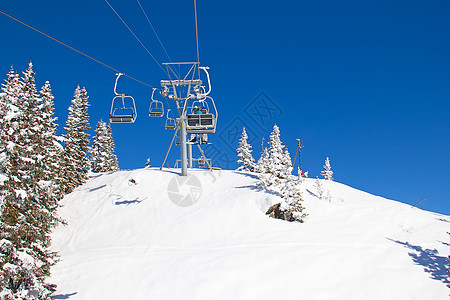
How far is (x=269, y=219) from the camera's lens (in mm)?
18141

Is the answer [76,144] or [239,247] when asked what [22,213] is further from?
[76,144]

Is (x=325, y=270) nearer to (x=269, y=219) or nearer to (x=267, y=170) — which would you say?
(x=269, y=219)

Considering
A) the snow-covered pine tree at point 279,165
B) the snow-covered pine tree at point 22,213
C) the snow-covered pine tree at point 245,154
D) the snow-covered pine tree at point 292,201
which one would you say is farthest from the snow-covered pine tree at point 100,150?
the snow-covered pine tree at point 292,201

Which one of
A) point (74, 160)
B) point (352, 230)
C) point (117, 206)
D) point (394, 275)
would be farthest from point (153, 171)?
point (394, 275)

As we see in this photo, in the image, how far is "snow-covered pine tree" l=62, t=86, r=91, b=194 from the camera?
28.9m

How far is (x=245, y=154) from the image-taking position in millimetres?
51469

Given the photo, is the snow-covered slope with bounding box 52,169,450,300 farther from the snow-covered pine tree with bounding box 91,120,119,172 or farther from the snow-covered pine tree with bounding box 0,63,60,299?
the snow-covered pine tree with bounding box 91,120,119,172

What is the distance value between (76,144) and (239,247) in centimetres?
2586

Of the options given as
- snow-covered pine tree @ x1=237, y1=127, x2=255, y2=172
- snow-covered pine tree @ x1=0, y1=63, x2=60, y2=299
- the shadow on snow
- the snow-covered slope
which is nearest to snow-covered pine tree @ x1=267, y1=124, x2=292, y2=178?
the snow-covered slope

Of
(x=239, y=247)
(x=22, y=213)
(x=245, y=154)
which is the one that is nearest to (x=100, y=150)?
Result: (x=245, y=154)

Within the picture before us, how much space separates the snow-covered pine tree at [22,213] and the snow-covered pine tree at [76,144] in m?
16.3

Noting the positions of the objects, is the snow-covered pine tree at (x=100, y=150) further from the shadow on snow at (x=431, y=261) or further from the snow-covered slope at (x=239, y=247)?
the shadow on snow at (x=431, y=261)

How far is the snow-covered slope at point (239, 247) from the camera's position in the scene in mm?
11688

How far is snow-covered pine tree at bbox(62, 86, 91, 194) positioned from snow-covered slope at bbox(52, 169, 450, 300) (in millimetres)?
5115
